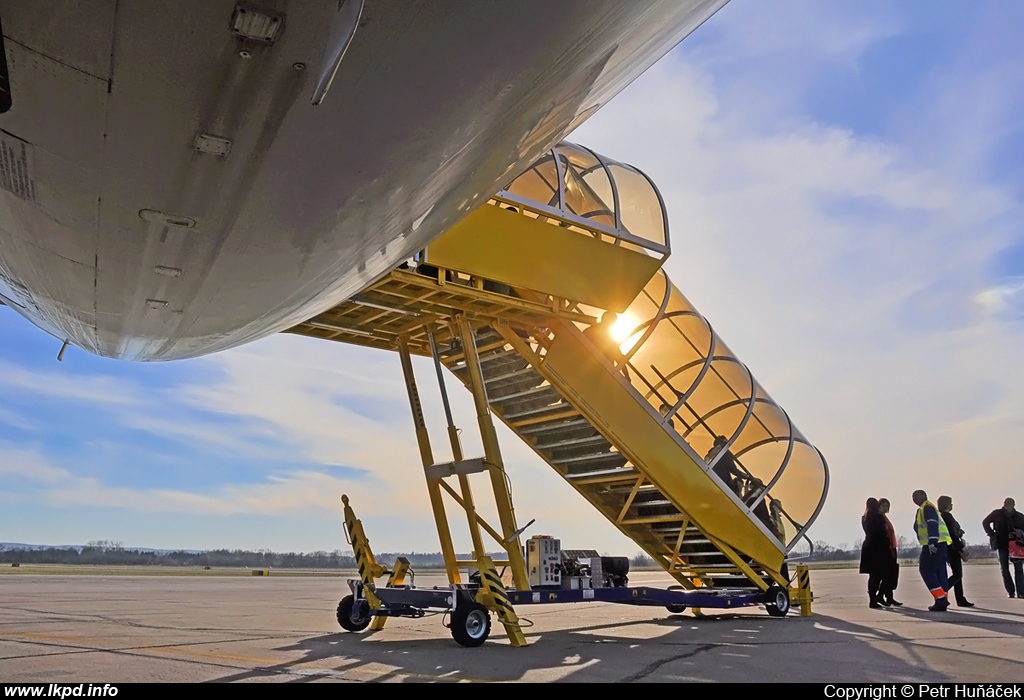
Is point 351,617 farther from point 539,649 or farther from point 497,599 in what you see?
point 539,649

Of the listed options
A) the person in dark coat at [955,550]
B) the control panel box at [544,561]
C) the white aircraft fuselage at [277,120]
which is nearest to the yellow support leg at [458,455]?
the control panel box at [544,561]

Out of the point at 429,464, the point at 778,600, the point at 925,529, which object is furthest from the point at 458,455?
the point at 925,529

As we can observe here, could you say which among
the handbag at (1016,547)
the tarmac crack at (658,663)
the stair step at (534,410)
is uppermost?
the stair step at (534,410)

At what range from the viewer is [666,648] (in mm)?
7039

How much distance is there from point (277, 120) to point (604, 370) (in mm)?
7260

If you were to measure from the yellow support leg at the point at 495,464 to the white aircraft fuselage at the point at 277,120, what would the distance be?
4.99m

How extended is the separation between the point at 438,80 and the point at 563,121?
2.37 feet

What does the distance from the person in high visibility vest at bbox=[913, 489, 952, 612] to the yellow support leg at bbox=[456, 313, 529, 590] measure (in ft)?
18.5

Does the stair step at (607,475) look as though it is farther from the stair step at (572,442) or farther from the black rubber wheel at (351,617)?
the black rubber wheel at (351,617)

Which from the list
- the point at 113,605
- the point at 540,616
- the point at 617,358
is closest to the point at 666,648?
the point at 617,358

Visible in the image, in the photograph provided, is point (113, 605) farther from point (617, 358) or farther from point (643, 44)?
point (643, 44)

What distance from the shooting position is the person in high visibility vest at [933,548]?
9719 millimetres

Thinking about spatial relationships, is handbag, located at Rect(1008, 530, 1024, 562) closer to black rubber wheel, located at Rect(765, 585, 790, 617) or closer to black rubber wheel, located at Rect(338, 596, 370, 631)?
black rubber wheel, located at Rect(765, 585, 790, 617)
